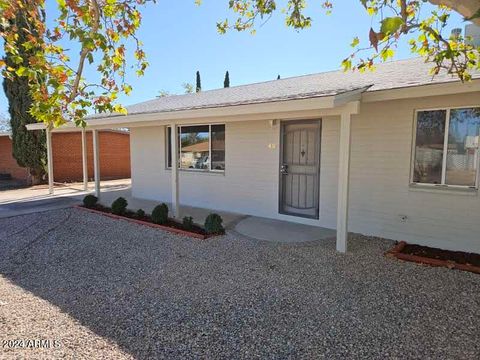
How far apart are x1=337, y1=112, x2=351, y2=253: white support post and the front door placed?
1.66 m

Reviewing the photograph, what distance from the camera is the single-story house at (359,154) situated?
5.01 m

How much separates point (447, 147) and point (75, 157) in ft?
55.2

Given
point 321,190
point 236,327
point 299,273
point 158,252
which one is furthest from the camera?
point 321,190

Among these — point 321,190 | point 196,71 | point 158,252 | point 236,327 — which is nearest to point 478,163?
point 321,190

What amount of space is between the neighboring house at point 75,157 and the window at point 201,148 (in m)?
9.57

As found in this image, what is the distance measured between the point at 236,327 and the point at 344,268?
213 cm

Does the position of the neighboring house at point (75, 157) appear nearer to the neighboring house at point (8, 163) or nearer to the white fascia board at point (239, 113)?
the neighboring house at point (8, 163)

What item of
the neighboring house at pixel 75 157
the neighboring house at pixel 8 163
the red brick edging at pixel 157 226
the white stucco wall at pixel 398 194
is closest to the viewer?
the white stucco wall at pixel 398 194

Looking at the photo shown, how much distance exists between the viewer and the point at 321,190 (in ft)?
22.1

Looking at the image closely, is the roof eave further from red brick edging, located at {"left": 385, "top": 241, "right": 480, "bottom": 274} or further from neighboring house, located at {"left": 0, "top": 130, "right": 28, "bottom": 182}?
neighboring house, located at {"left": 0, "top": 130, "right": 28, "bottom": 182}

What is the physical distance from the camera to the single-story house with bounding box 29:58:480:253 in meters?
5.01

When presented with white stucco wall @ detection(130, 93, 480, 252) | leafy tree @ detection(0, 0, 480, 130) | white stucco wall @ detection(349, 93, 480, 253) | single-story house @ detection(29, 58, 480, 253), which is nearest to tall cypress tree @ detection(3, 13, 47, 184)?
single-story house @ detection(29, 58, 480, 253)

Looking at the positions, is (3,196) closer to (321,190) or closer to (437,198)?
(321,190)

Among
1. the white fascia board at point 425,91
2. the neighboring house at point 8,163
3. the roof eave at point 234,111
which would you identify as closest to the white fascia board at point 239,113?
the roof eave at point 234,111
